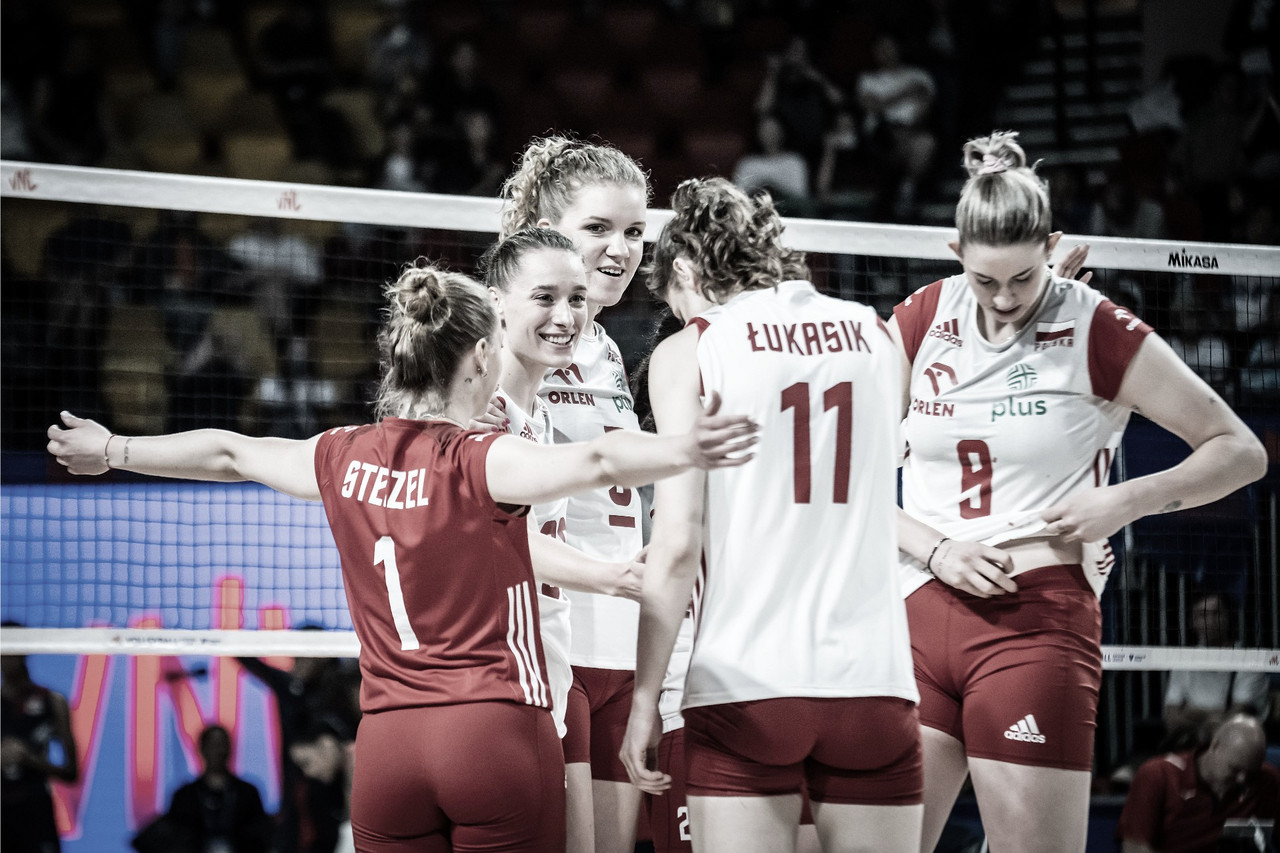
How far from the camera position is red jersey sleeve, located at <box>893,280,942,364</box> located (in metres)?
3.87

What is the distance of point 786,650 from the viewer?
9.41 ft

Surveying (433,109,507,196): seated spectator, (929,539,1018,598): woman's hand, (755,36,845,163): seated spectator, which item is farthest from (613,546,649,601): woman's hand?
(755,36,845,163): seated spectator

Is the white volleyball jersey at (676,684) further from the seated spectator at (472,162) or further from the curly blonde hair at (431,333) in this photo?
the seated spectator at (472,162)

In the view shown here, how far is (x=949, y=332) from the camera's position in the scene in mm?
3805

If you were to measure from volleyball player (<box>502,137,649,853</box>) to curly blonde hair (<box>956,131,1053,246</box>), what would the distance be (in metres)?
1.15

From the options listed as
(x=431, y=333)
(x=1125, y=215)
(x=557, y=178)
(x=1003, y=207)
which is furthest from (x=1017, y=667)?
(x=1125, y=215)

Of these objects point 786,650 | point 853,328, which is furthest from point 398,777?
point 853,328

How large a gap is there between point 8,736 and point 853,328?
19.9 ft

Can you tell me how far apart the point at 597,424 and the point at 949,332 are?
1096mm

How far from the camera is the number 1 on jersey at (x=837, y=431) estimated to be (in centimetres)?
288

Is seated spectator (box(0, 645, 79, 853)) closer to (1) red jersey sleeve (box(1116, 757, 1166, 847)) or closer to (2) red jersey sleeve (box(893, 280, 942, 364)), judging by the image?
(2) red jersey sleeve (box(893, 280, 942, 364))

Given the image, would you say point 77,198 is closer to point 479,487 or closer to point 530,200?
point 530,200

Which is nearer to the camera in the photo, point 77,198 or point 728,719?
point 728,719

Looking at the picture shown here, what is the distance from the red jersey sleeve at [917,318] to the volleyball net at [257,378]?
4.32 feet
